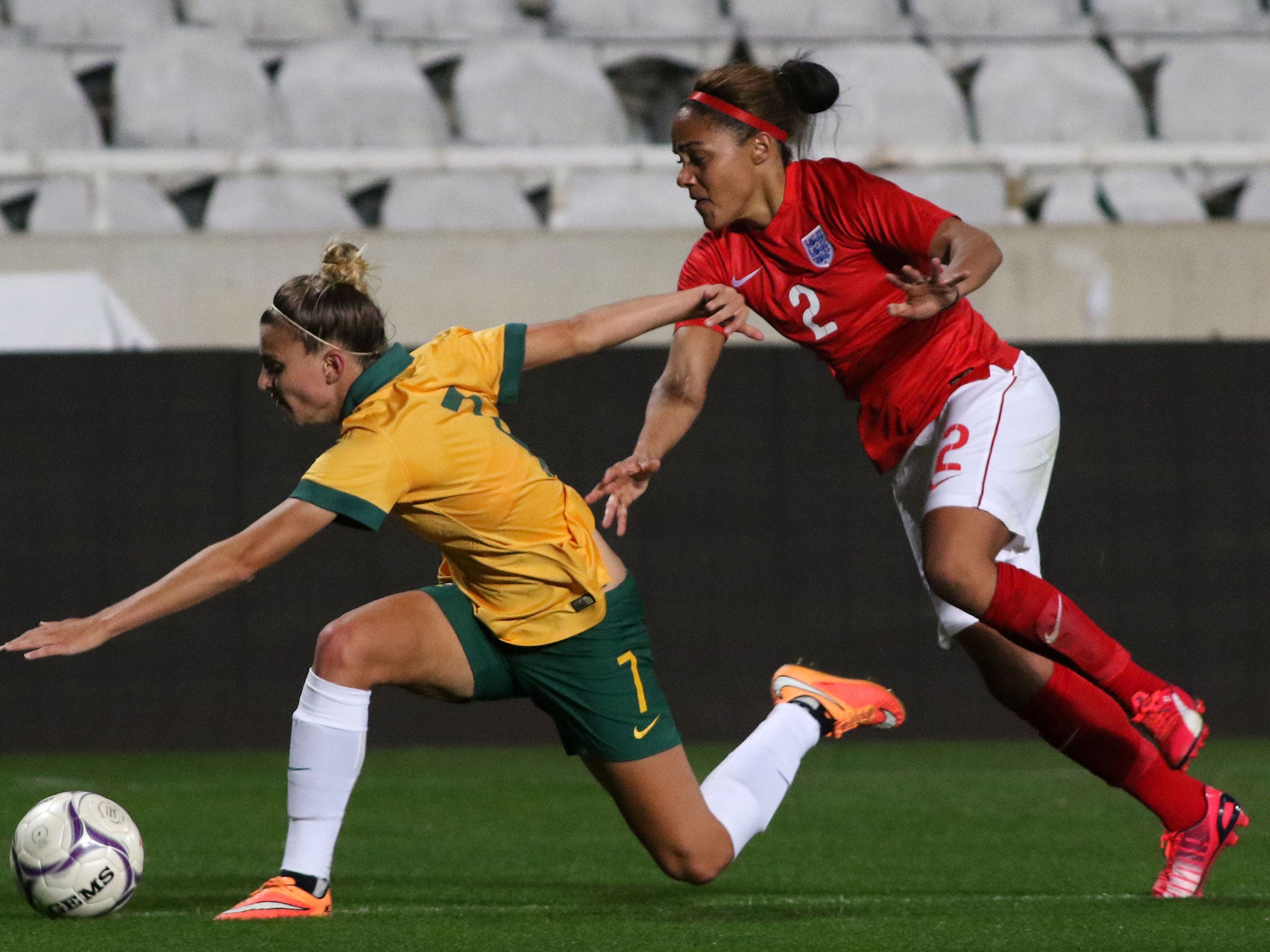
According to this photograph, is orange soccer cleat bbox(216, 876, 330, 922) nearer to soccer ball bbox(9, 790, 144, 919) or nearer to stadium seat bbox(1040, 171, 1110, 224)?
soccer ball bbox(9, 790, 144, 919)

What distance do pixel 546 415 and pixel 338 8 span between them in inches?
174

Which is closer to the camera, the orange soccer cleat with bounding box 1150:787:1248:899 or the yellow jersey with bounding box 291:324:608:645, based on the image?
the yellow jersey with bounding box 291:324:608:645

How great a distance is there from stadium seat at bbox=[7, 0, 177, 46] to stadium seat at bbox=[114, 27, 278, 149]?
446 millimetres

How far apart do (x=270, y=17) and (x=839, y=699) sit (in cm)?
795

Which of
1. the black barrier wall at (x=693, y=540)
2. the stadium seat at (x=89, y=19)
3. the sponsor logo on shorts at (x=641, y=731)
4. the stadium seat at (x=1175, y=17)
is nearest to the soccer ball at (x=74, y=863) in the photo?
the sponsor logo on shorts at (x=641, y=731)

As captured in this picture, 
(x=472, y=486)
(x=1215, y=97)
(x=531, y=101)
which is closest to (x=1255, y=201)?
(x=1215, y=97)

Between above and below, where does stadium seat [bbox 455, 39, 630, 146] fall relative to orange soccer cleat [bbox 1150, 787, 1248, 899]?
above

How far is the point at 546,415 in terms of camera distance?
25.1ft

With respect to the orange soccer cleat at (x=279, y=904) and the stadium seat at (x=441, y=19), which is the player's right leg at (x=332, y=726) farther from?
the stadium seat at (x=441, y=19)

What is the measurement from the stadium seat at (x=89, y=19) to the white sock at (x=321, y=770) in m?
7.91

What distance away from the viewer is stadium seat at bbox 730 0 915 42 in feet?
A: 36.3

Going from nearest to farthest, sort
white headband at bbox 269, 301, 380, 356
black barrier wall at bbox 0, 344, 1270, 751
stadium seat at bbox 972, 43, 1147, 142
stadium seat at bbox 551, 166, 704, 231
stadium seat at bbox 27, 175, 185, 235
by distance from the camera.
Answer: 1. white headband at bbox 269, 301, 380, 356
2. black barrier wall at bbox 0, 344, 1270, 751
3. stadium seat at bbox 27, 175, 185, 235
4. stadium seat at bbox 551, 166, 704, 231
5. stadium seat at bbox 972, 43, 1147, 142

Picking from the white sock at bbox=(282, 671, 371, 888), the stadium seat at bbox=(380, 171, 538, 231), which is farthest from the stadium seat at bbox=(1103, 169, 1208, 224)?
the white sock at bbox=(282, 671, 371, 888)

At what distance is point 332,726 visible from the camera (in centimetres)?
357
